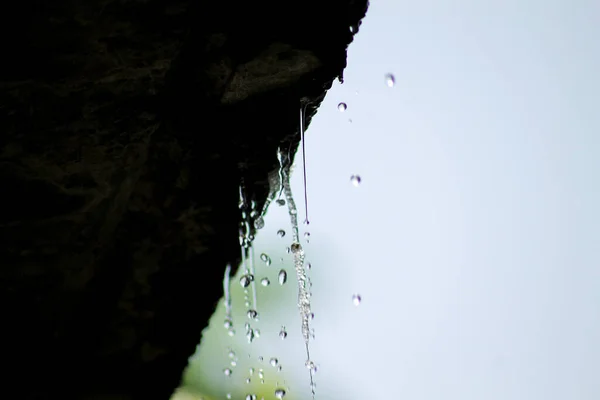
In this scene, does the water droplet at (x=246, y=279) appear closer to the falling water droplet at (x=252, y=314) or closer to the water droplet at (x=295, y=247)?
the water droplet at (x=295, y=247)

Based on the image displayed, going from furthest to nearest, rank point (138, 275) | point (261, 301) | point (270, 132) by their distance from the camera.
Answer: point (261, 301)
point (270, 132)
point (138, 275)

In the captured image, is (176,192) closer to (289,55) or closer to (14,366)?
(289,55)

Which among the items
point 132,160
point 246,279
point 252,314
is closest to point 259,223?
point 246,279

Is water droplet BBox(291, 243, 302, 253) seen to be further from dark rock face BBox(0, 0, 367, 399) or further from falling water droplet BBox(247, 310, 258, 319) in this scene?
dark rock face BBox(0, 0, 367, 399)

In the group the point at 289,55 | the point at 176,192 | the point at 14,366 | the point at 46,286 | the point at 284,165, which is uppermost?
the point at 289,55

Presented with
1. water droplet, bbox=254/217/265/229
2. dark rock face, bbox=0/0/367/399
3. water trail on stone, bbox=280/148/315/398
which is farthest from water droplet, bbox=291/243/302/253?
dark rock face, bbox=0/0/367/399

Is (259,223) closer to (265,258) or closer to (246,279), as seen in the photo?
(246,279)

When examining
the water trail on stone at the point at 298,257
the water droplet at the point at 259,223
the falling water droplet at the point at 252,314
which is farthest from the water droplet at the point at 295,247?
the falling water droplet at the point at 252,314

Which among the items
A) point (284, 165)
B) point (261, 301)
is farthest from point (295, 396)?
point (284, 165)
